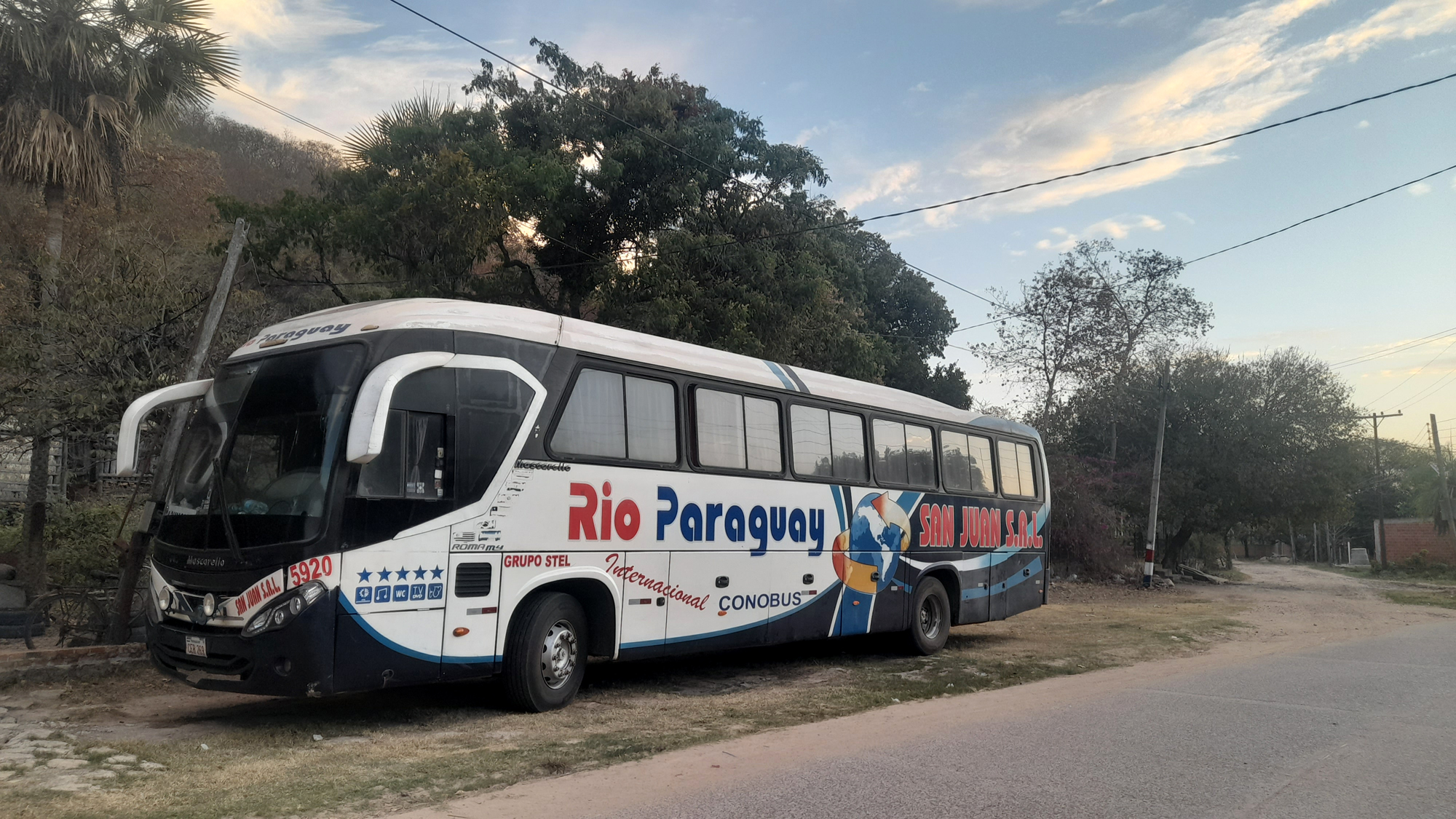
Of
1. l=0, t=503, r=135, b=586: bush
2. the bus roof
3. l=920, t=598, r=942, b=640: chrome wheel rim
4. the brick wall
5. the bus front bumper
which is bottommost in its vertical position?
the brick wall

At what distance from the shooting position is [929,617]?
13.2 meters

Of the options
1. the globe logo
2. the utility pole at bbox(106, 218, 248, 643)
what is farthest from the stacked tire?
the globe logo

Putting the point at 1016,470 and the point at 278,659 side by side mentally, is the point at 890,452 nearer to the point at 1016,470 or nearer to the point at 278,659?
the point at 1016,470

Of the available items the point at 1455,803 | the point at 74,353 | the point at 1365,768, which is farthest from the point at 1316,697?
the point at 74,353

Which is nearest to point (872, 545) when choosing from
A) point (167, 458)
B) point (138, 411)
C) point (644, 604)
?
point (644, 604)

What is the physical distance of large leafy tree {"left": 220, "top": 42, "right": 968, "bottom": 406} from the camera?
17.8m

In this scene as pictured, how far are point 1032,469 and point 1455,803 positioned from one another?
10196 millimetres

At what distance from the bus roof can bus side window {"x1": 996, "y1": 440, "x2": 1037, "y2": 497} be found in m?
4.43

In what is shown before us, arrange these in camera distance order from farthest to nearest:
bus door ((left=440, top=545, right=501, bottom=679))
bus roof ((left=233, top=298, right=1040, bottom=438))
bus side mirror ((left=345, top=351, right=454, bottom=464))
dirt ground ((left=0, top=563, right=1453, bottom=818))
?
bus roof ((left=233, top=298, right=1040, bottom=438)), bus door ((left=440, top=545, right=501, bottom=679)), bus side mirror ((left=345, top=351, right=454, bottom=464)), dirt ground ((left=0, top=563, right=1453, bottom=818))

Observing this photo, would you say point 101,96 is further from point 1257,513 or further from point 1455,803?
point 1257,513

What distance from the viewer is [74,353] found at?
12383mm

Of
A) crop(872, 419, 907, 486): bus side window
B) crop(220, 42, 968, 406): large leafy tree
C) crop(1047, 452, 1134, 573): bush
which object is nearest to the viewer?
crop(872, 419, 907, 486): bus side window

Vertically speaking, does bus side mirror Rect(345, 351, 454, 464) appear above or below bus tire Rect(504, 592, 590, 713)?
above

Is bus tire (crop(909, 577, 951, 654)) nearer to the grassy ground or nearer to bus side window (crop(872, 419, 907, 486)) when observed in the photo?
the grassy ground
